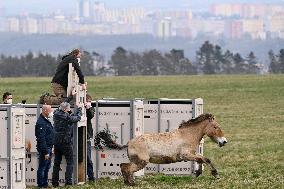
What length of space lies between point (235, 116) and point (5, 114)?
30.0 meters

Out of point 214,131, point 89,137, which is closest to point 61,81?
point 89,137

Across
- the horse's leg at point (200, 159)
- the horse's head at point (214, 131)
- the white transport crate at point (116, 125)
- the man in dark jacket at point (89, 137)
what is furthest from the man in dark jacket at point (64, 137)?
the horse's head at point (214, 131)

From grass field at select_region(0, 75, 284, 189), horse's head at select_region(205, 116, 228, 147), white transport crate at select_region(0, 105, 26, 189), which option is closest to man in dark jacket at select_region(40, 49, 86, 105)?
grass field at select_region(0, 75, 284, 189)

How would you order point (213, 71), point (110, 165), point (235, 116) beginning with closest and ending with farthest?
1. point (110, 165)
2. point (235, 116)
3. point (213, 71)

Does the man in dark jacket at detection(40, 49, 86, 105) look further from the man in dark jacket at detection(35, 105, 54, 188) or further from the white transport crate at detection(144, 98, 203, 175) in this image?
the white transport crate at detection(144, 98, 203, 175)

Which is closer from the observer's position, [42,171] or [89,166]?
[42,171]

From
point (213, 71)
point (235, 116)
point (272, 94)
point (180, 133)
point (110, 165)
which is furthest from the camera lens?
point (213, 71)

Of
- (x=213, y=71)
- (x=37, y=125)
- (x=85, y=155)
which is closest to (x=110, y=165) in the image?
(x=85, y=155)

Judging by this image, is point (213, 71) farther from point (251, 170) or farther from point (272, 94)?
point (251, 170)

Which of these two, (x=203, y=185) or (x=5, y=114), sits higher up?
(x=5, y=114)

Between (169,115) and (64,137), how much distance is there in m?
3.26

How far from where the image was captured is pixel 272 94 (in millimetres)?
74125

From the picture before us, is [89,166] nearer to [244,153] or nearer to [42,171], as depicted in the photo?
[42,171]

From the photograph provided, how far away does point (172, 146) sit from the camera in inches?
858
